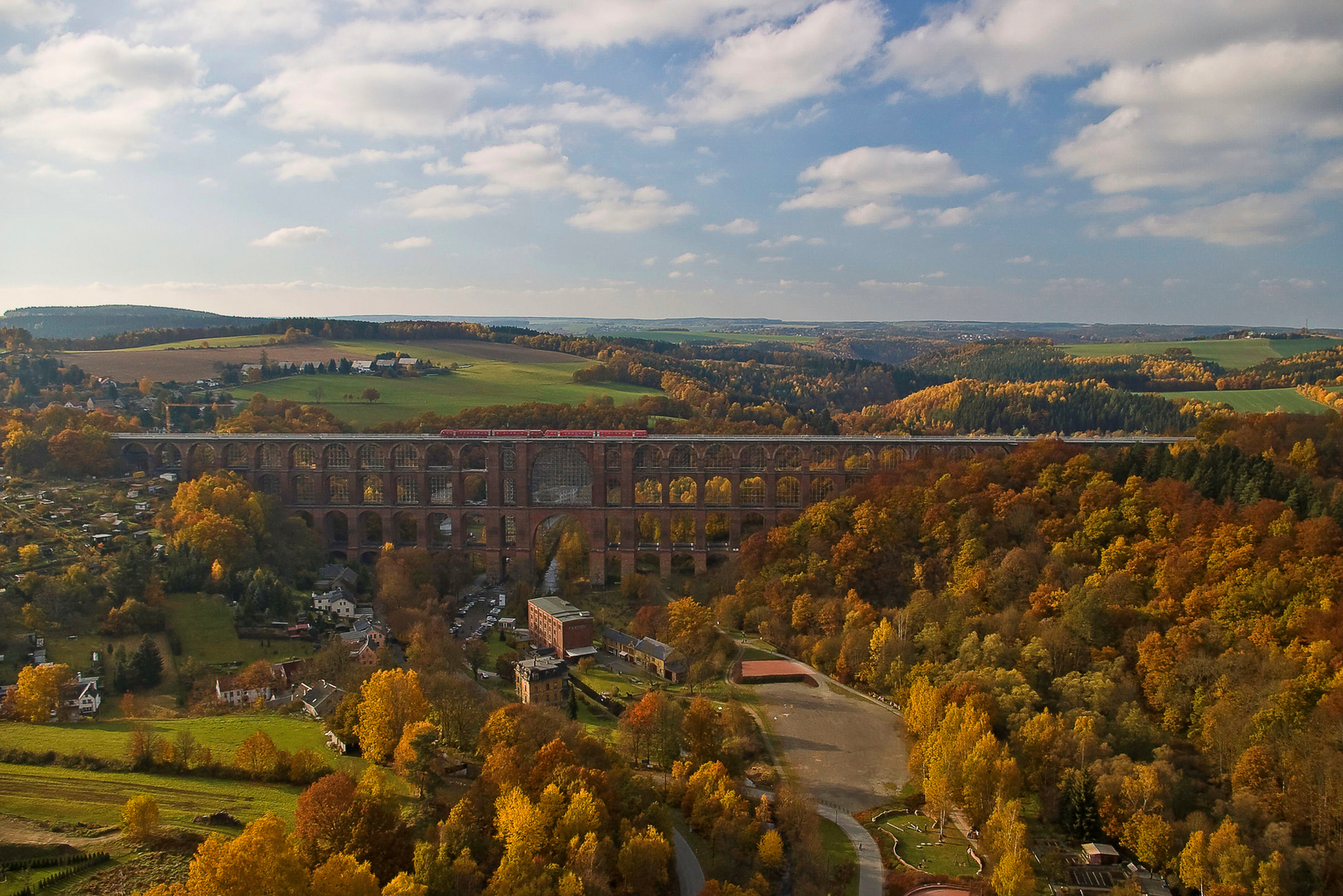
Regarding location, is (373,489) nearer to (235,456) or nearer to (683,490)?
(235,456)

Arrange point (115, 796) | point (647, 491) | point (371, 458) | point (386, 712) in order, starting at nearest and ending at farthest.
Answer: point (115, 796)
point (386, 712)
point (371, 458)
point (647, 491)

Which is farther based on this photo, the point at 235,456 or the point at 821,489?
the point at 235,456

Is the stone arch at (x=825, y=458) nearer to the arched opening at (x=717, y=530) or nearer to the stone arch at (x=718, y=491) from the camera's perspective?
the stone arch at (x=718, y=491)

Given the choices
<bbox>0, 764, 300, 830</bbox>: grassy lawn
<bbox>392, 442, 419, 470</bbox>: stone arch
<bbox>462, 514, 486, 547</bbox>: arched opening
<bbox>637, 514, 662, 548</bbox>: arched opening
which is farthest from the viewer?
<bbox>462, 514, 486, 547</bbox>: arched opening

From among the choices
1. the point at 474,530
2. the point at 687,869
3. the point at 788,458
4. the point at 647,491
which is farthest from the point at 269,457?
the point at 687,869

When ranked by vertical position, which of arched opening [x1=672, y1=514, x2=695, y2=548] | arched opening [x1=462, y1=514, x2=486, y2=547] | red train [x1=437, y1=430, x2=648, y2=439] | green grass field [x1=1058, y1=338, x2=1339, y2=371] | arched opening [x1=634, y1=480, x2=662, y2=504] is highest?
green grass field [x1=1058, y1=338, x2=1339, y2=371]

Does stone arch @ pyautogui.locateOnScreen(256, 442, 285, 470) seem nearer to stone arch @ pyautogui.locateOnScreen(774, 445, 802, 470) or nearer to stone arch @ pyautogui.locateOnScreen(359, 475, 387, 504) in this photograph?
stone arch @ pyautogui.locateOnScreen(359, 475, 387, 504)

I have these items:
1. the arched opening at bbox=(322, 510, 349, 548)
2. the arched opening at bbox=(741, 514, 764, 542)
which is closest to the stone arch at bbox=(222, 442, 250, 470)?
the arched opening at bbox=(322, 510, 349, 548)

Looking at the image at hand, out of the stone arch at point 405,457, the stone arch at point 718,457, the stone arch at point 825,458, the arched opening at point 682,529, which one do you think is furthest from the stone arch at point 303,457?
the stone arch at point 825,458
